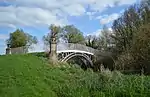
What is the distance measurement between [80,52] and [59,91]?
3605 cm

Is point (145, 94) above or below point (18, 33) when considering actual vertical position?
below

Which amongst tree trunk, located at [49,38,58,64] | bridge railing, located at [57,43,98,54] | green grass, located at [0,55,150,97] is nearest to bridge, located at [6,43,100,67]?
bridge railing, located at [57,43,98,54]

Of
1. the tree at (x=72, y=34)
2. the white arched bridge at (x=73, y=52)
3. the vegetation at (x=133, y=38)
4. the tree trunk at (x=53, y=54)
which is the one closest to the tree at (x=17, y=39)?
the tree at (x=72, y=34)

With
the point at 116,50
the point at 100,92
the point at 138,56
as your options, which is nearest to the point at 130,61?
the point at 138,56

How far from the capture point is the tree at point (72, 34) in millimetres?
68750

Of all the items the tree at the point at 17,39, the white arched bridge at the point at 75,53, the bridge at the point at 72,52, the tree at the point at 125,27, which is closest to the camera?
the bridge at the point at 72,52

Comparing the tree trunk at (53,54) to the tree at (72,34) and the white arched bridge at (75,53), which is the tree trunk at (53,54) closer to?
the white arched bridge at (75,53)

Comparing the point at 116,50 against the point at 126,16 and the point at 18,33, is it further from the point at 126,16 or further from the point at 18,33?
the point at 18,33

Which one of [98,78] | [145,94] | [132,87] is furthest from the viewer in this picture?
[98,78]

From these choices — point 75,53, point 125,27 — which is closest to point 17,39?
point 75,53

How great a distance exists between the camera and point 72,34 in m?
69.3

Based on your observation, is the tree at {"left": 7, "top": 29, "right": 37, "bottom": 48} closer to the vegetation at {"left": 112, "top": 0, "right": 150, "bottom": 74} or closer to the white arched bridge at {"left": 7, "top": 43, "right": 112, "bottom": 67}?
the white arched bridge at {"left": 7, "top": 43, "right": 112, "bottom": 67}

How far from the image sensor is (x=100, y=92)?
1833 centimetres

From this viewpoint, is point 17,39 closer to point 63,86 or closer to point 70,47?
point 70,47
